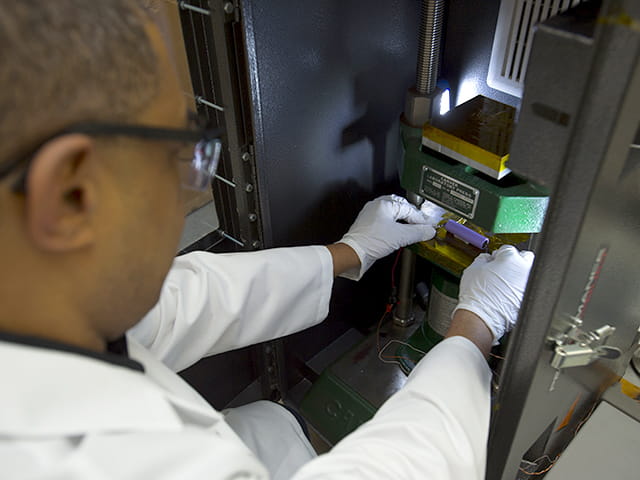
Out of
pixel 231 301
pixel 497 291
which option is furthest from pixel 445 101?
pixel 231 301

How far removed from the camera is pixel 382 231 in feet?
4.10

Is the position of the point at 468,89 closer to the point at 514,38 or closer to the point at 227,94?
the point at 514,38

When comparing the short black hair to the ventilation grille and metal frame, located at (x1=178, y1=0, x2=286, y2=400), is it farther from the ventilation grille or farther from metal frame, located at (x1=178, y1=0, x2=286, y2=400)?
the ventilation grille

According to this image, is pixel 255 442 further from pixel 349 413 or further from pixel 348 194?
pixel 348 194

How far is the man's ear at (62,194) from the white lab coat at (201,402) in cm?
13

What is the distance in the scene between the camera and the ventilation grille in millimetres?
1055

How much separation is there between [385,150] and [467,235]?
0.33 metres

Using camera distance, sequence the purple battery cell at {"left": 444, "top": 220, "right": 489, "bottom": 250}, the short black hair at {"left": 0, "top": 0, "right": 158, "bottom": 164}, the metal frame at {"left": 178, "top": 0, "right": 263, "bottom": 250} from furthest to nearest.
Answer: the purple battery cell at {"left": 444, "top": 220, "right": 489, "bottom": 250} → the metal frame at {"left": 178, "top": 0, "right": 263, "bottom": 250} → the short black hair at {"left": 0, "top": 0, "right": 158, "bottom": 164}

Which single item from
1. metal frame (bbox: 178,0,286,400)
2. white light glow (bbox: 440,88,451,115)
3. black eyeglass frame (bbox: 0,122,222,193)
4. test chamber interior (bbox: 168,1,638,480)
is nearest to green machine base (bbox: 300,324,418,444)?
test chamber interior (bbox: 168,1,638,480)

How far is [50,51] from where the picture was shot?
465 mm

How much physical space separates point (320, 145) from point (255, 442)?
0.65m

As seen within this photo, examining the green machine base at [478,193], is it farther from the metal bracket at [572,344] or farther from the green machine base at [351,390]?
the green machine base at [351,390]

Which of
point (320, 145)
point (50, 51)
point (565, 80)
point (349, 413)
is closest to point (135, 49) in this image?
point (50, 51)

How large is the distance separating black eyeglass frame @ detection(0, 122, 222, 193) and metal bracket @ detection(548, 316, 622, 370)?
50 cm
